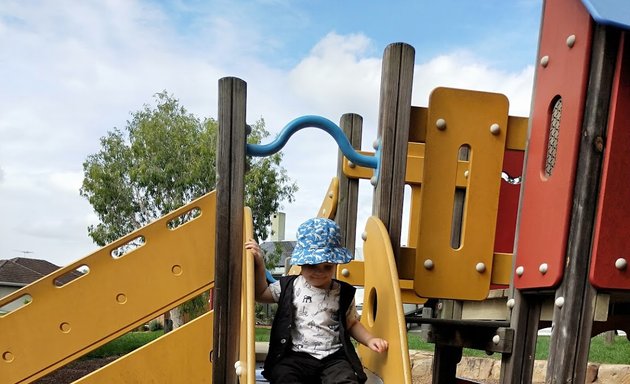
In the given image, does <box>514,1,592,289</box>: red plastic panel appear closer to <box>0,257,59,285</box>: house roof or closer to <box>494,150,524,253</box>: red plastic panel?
<box>494,150,524,253</box>: red plastic panel

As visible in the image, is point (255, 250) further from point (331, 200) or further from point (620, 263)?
point (331, 200)

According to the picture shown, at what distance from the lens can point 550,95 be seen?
2670 mm

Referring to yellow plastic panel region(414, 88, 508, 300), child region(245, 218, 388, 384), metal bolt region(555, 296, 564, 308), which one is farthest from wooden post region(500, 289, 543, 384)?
child region(245, 218, 388, 384)

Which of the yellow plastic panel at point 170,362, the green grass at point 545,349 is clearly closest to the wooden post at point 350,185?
the yellow plastic panel at point 170,362

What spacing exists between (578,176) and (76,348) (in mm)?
3201

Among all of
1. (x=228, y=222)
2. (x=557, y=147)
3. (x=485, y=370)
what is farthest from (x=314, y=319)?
(x=485, y=370)

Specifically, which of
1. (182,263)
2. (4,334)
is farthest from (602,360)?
(4,334)

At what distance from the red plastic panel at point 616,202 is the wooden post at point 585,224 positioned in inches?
1.3

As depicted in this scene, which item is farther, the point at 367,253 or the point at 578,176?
the point at 367,253

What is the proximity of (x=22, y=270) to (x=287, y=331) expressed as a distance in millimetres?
28462

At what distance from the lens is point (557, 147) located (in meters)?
2.56

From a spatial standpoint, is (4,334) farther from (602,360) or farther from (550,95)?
(602,360)

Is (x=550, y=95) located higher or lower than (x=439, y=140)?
higher

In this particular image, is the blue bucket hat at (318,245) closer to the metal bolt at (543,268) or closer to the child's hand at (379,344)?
the child's hand at (379,344)
